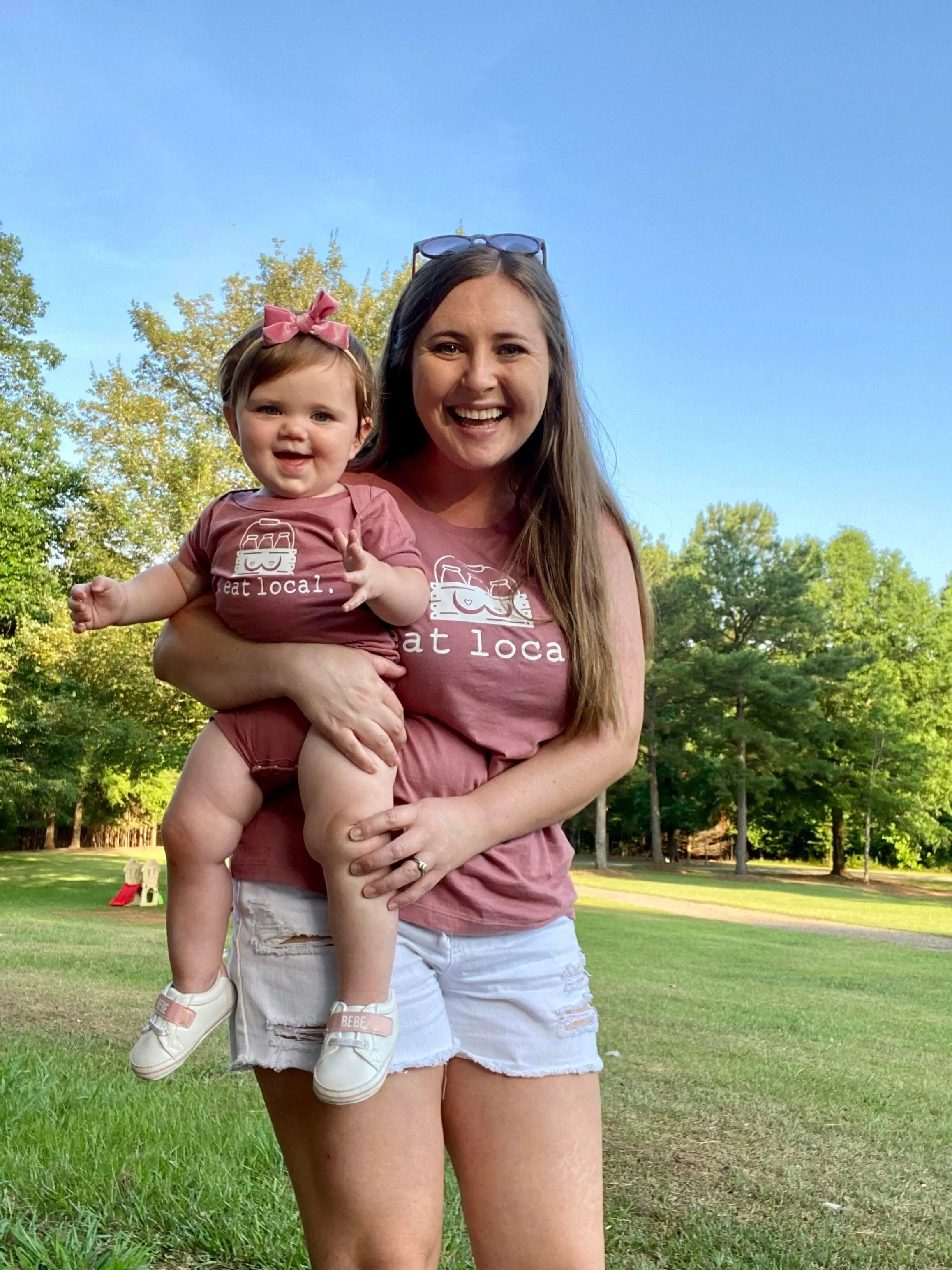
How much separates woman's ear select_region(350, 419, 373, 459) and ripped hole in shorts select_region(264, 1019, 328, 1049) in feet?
3.31

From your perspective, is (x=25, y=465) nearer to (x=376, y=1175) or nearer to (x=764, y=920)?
(x=764, y=920)

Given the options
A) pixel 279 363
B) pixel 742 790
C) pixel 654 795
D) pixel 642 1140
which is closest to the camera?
pixel 279 363

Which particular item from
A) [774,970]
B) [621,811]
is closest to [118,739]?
[774,970]

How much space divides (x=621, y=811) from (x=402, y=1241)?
43.9 meters

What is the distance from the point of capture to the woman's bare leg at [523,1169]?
5.98 feet

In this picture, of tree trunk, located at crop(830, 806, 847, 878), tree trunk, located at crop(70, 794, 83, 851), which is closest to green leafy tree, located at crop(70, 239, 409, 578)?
tree trunk, located at crop(70, 794, 83, 851)

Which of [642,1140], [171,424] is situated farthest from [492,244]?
[171,424]

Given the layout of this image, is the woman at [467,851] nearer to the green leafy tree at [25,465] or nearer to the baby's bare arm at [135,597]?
the baby's bare arm at [135,597]

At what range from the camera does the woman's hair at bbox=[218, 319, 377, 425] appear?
6.53ft

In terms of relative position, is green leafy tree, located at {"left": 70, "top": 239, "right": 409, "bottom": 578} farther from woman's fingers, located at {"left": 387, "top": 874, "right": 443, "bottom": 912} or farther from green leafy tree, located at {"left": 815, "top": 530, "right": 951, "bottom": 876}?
green leafy tree, located at {"left": 815, "top": 530, "right": 951, "bottom": 876}

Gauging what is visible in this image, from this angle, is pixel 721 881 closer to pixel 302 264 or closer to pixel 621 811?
pixel 621 811

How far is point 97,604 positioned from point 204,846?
1.59 ft

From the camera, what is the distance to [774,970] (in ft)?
39.0

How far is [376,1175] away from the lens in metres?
1.72
